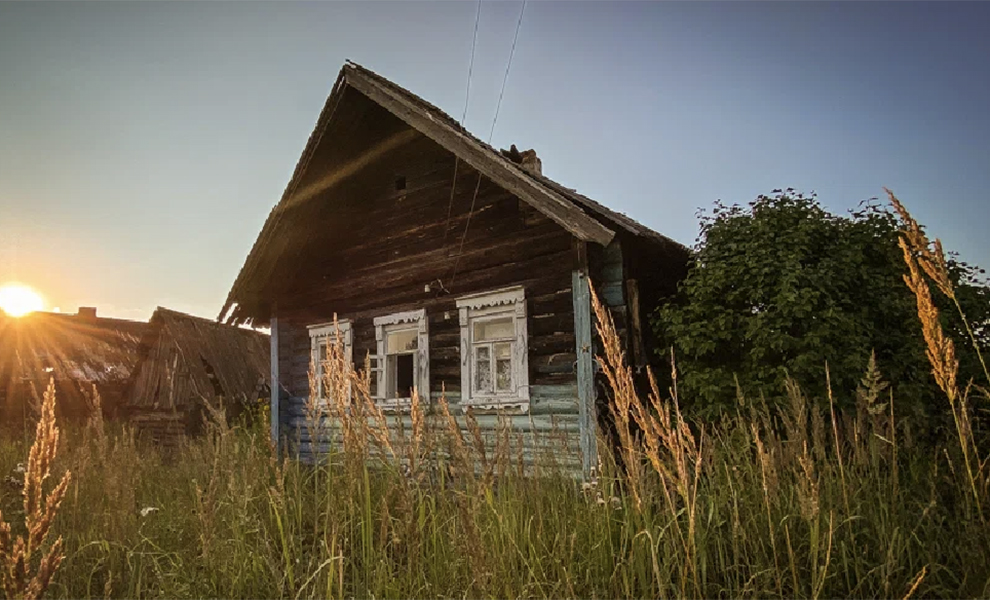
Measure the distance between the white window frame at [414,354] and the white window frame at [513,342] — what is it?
2.19ft

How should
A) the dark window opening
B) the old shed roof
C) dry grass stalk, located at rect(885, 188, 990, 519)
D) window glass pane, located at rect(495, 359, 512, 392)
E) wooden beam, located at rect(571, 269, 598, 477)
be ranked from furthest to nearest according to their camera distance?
1. the old shed roof
2. the dark window opening
3. window glass pane, located at rect(495, 359, 512, 392)
4. wooden beam, located at rect(571, 269, 598, 477)
5. dry grass stalk, located at rect(885, 188, 990, 519)

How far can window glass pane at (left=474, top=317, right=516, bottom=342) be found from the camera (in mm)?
7742

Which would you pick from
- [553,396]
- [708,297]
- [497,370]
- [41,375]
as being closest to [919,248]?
[708,297]

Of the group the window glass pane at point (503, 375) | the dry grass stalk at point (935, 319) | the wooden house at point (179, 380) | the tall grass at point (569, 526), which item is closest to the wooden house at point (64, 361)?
the wooden house at point (179, 380)

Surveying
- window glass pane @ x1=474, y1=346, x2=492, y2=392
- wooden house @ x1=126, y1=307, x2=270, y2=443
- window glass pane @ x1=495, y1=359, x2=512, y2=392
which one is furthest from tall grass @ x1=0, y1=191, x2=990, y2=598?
wooden house @ x1=126, y1=307, x2=270, y2=443

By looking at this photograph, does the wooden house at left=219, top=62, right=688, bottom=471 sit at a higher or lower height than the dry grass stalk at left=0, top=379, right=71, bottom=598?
higher

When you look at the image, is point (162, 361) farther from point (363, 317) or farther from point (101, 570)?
point (101, 570)

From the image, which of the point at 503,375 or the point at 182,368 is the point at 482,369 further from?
the point at 182,368

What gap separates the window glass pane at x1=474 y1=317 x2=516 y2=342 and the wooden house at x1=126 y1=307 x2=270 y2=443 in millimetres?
10804

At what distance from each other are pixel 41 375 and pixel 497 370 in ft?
59.0

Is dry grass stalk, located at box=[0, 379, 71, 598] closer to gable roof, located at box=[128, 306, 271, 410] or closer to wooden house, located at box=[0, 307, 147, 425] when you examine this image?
gable roof, located at box=[128, 306, 271, 410]

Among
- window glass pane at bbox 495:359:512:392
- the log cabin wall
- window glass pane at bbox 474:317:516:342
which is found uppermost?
the log cabin wall

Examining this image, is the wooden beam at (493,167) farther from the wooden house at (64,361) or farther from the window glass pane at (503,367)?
the wooden house at (64,361)

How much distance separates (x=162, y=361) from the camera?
1675cm
